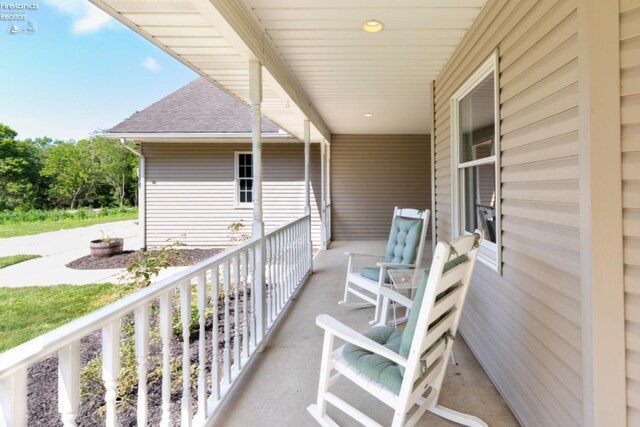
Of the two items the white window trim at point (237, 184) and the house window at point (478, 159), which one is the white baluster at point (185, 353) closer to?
the house window at point (478, 159)

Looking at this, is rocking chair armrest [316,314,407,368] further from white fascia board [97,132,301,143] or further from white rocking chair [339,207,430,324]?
white fascia board [97,132,301,143]

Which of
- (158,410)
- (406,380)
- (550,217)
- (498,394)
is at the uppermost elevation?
(550,217)

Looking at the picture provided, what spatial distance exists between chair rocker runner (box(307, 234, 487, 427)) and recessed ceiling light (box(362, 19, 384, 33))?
1923 millimetres

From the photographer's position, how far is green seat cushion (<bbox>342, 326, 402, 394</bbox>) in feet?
5.03

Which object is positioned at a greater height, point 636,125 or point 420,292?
point 636,125

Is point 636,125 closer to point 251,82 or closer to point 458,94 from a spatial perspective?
point 458,94

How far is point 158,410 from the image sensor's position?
2.28 m

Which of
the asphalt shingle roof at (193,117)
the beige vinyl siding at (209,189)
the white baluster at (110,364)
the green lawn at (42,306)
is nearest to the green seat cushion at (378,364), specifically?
the white baluster at (110,364)

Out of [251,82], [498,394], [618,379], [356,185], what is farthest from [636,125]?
[356,185]

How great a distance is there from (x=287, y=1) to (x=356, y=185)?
6097 mm

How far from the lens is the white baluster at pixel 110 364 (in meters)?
1.10

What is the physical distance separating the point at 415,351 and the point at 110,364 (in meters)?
1.13

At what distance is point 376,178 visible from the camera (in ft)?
27.1

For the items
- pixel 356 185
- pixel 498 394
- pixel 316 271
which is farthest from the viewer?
pixel 356 185
